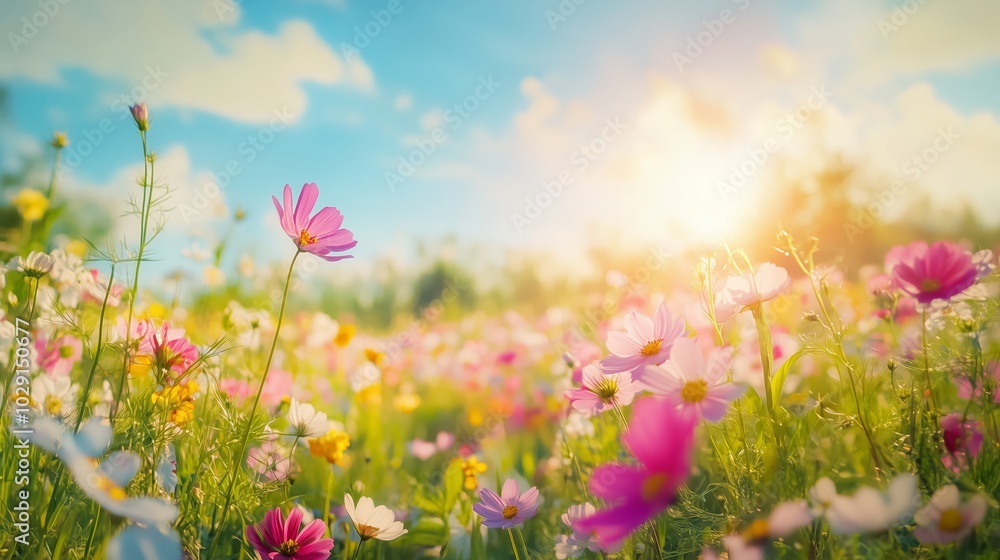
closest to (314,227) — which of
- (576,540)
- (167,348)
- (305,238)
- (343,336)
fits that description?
(305,238)

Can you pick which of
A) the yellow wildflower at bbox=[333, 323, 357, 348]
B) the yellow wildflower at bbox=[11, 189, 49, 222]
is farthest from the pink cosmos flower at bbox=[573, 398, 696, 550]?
the yellow wildflower at bbox=[11, 189, 49, 222]

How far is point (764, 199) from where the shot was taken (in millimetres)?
5168

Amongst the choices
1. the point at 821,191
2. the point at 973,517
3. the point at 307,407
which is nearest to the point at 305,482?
the point at 307,407

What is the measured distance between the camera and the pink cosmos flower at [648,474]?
1.75ft

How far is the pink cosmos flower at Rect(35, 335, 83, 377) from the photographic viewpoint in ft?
4.02

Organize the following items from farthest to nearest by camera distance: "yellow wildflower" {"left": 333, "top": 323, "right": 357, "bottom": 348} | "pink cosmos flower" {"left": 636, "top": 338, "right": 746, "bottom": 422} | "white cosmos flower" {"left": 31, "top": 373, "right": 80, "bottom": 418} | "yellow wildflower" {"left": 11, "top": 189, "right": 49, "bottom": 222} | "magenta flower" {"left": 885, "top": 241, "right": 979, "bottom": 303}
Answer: "yellow wildflower" {"left": 333, "top": 323, "right": 357, "bottom": 348} → "yellow wildflower" {"left": 11, "top": 189, "right": 49, "bottom": 222} → "white cosmos flower" {"left": 31, "top": 373, "right": 80, "bottom": 418} → "magenta flower" {"left": 885, "top": 241, "right": 979, "bottom": 303} → "pink cosmos flower" {"left": 636, "top": 338, "right": 746, "bottom": 422}

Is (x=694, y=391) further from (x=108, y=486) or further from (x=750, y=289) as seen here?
(x=108, y=486)

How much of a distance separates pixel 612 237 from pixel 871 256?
2.68 metres

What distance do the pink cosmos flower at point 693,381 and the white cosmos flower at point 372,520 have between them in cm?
47

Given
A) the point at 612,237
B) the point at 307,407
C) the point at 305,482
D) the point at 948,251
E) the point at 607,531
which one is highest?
the point at 612,237

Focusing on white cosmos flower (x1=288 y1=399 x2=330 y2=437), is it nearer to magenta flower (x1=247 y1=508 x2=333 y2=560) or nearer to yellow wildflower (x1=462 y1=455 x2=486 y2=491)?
magenta flower (x1=247 y1=508 x2=333 y2=560)

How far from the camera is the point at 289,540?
859 mm

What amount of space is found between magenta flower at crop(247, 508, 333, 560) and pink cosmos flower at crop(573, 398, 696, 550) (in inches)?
19.1

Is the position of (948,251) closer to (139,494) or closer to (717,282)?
(717,282)
